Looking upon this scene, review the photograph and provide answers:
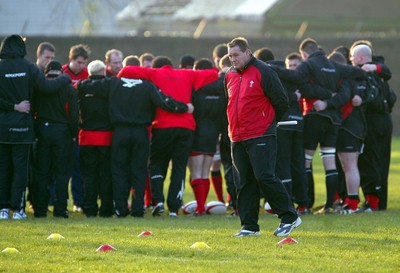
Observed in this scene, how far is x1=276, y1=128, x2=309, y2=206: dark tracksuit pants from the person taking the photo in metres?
14.9

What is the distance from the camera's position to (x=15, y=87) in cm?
1447

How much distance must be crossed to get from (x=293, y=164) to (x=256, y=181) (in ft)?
10.9

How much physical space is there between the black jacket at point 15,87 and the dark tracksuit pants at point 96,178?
1107 mm

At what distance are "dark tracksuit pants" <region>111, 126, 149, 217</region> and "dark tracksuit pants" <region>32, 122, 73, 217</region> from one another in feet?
2.20

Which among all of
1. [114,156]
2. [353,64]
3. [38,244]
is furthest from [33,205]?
[353,64]

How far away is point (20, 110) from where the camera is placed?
567 inches

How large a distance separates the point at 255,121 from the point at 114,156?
12.7 ft

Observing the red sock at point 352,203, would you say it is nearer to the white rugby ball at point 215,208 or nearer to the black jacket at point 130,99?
the white rugby ball at point 215,208

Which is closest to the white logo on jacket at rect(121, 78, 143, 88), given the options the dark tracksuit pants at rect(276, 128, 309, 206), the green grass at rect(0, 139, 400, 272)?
the green grass at rect(0, 139, 400, 272)

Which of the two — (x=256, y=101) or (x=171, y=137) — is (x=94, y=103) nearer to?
(x=171, y=137)

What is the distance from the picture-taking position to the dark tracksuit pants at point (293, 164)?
49.0 ft

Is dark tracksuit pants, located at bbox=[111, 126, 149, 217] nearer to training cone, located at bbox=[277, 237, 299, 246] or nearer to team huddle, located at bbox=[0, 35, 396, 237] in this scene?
team huddle, located at bbox=[0, 35, 396, 237]

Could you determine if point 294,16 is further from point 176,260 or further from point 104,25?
point 176,260

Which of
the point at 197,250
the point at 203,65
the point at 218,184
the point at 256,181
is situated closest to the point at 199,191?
the point at 218,184
